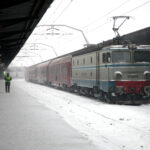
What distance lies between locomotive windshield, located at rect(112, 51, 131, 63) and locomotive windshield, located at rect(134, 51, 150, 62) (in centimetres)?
38

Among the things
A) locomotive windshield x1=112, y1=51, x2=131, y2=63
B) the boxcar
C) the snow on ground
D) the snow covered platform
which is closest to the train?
locomotive windshield x1=112, y1=51, x2=131, y2=63

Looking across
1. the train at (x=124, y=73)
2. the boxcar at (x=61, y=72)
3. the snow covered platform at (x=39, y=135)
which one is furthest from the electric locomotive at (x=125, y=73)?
the boxcar at (x=61, y=72)

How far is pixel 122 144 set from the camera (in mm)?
6859

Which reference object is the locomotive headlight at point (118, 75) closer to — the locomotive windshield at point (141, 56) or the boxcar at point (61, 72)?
the locomotive windshield at point (141, 56)

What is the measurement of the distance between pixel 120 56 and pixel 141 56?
1126 mm

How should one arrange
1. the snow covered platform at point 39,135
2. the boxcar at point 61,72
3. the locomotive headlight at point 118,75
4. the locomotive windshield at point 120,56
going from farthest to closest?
the boxcar at point 61,72 < the locomotive windshield at point 120,56 < the locomotive headlight at point 118,75 < the snow covered platform at point 39,135

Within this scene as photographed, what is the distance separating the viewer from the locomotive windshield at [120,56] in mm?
15008

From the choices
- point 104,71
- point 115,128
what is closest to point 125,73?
point 104,71

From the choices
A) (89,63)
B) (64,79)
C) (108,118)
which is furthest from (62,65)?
(108,118)

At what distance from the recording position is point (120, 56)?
15078 mm

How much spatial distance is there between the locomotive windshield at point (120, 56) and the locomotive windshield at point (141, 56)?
0.38m

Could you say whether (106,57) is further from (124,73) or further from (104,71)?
(124,73)

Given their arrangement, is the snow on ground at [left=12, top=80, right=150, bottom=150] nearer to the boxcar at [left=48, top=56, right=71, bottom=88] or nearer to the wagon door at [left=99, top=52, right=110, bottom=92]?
the wagon door at [left=99, top=52, right=110, bottom=92]

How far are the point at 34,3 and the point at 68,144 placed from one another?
505 cm
